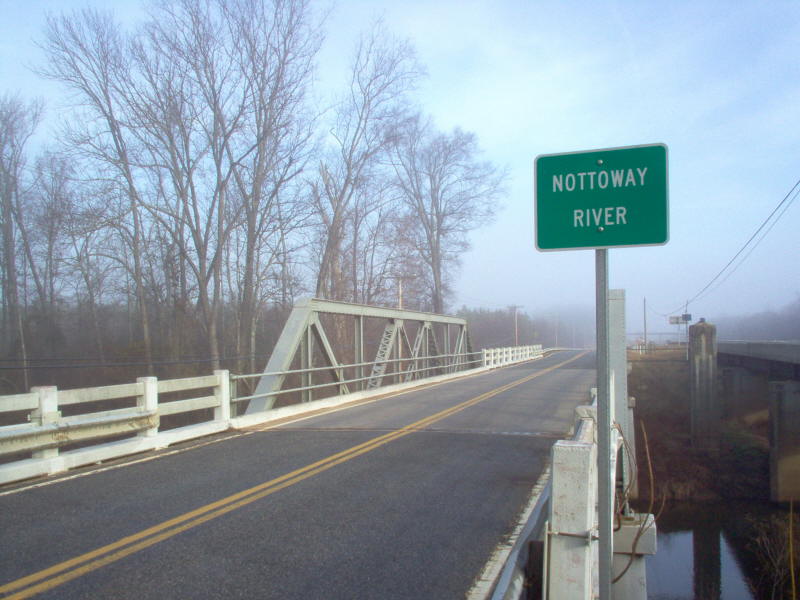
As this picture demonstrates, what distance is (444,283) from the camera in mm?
44594

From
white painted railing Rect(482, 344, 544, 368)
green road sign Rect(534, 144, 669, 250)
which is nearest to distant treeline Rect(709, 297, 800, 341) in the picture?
white painted railing Rect(482, 344, 544, 368)

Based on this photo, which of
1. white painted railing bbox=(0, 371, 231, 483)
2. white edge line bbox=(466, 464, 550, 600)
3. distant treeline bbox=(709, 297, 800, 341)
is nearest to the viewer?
white edge line bbox=(466, 464, 550, 600)

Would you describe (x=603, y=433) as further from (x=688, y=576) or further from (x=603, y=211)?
(x=688, y=576)

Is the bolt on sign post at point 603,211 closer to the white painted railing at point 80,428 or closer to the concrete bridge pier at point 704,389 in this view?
the white painted railing at point 80,428

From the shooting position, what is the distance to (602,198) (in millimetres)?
3018

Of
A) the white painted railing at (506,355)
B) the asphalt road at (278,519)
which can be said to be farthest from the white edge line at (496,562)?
the white painted railing at (506,355)

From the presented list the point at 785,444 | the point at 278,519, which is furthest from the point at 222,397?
the point at 785,444

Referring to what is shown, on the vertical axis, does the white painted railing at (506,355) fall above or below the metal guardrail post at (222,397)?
below

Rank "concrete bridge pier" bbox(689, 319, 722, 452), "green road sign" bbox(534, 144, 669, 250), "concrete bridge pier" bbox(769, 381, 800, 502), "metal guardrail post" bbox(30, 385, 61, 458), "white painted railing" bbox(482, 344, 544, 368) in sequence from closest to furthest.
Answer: "green road sign" bbox(534, 144, 669, 250)
"metal guardrail post" bbox(30, 385, 61, 458)
"concrete bridge pier" bbox(769, 381, 800, 502)
"concrete bridge pier" bbox(689, 319, 722, 452)
"white painted railing" bbox(482, 344, 544, 368)

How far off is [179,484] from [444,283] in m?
38.3

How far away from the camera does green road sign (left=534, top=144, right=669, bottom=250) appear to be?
291 cm

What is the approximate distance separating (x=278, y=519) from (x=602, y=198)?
4046mm

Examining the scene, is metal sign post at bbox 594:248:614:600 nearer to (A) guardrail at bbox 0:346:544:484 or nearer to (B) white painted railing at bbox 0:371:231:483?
(B) white painted railing at bbox 0:371:231:483

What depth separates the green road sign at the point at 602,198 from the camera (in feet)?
9.53
